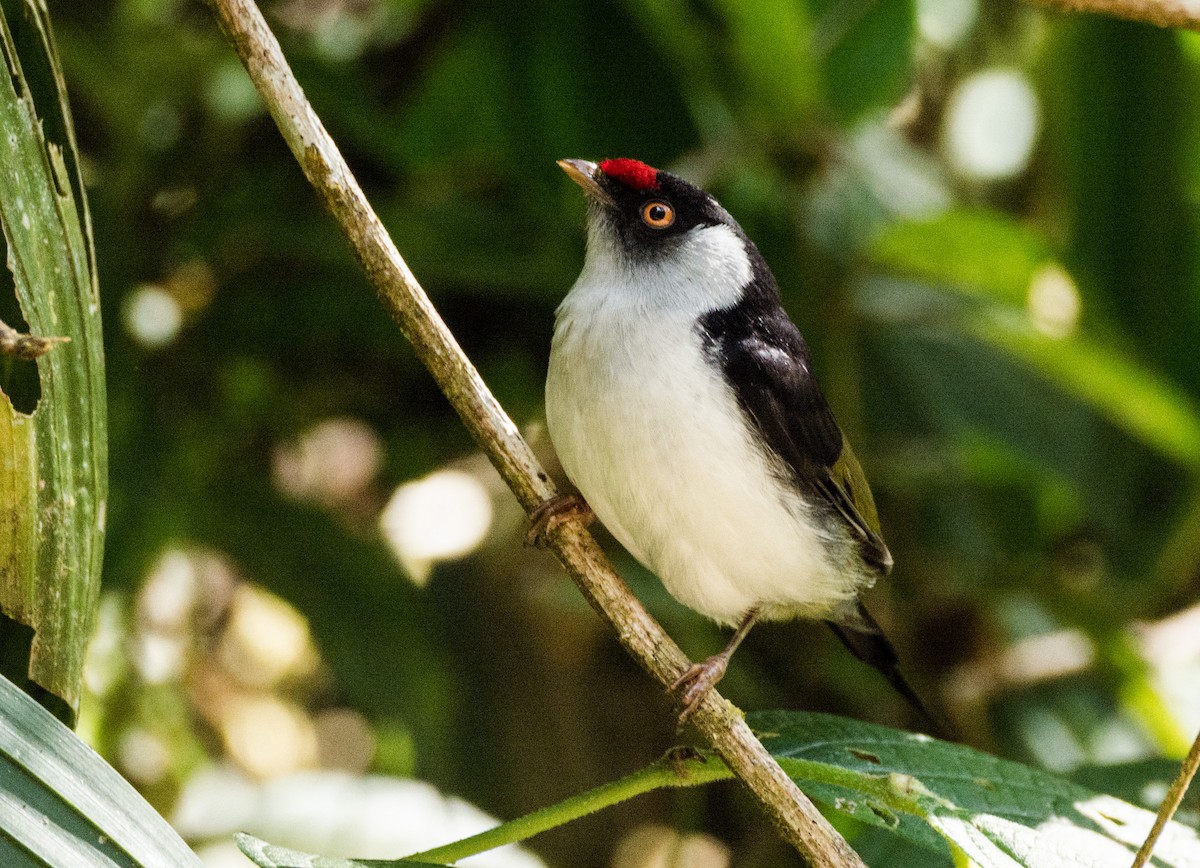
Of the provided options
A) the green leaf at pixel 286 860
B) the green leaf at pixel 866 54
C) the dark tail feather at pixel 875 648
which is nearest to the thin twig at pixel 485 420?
the green leaf at pixel 286 860

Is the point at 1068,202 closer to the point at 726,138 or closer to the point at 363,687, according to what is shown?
the point at 726,138

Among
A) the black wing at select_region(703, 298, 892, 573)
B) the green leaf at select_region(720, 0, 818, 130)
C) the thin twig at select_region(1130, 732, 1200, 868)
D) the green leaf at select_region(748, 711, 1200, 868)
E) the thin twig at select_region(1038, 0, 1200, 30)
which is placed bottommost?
the thin twig at select_region(1130, 732, 1200, 868)

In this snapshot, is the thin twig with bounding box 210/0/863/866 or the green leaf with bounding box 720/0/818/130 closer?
the thin twig with bounding box 210/0/863/866

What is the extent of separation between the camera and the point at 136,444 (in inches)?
133

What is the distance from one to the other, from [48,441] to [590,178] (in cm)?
151

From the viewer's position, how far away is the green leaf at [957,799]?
1.71 m

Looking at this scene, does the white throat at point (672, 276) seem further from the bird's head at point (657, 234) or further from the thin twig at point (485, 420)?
the thin twig at point (485, 420)

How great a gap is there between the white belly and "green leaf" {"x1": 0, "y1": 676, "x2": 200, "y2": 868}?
106cm

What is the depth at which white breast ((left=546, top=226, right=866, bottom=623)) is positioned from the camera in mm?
2221

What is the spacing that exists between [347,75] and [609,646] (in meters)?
2.19

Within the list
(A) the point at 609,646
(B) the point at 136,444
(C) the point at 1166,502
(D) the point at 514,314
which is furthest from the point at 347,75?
(C) the point at 1166,502

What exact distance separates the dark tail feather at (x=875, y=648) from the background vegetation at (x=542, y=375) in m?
0.73

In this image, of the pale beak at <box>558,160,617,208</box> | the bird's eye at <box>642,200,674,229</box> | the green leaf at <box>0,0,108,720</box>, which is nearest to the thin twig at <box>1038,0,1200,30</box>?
the bird's eye at <box>642,200,674,229</box>

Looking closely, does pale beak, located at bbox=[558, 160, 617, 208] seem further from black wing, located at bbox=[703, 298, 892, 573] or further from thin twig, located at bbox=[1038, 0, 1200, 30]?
thin twig, located at bbox=[1038, 0, 1200, 30]
